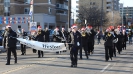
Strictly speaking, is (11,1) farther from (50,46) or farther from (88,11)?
(50,46)

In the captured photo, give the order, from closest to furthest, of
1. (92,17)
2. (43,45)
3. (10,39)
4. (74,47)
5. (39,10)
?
(74,47), (10,39), (43,45), (39,10), (92,17)

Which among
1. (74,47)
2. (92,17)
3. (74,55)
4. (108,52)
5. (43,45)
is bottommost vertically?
(108,52)

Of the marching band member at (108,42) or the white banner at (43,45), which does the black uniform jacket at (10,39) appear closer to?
the white banner at (43,45)

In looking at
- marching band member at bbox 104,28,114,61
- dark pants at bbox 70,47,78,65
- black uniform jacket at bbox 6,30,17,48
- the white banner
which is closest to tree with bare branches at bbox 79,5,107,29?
the white banner

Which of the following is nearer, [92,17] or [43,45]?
[43,45]

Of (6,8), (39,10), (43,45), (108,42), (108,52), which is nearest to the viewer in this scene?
(108,42)

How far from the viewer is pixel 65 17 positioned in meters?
65.9

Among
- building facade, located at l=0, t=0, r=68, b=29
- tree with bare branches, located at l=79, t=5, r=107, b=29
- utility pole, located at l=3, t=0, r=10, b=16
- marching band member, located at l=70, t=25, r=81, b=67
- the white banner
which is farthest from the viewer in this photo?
tree with bare branches, located at l=79, t=5, r=107, b=29

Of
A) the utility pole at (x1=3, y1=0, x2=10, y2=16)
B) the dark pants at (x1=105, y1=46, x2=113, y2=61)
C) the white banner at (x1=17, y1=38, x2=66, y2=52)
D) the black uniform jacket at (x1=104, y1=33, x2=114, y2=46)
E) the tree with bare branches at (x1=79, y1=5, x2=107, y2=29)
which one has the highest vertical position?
the utility pole at (x1=3, y1=0, x2=10, y2=16)

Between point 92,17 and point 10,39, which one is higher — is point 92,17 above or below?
above

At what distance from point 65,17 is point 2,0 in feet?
49.2

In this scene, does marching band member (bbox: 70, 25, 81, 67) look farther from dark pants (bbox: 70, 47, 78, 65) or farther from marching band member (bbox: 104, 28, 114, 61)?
marching band member (bbox: 104, 28, 114, 61)

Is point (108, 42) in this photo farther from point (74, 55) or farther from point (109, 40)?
point (74, 55)

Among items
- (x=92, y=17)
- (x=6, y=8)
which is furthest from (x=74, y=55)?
(x=92, y=17)
